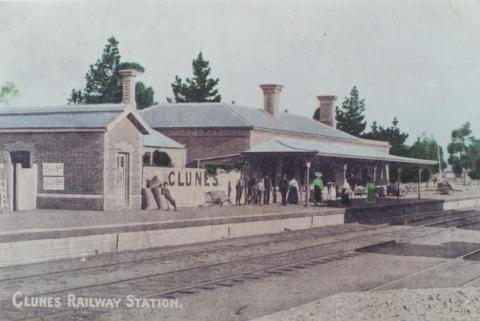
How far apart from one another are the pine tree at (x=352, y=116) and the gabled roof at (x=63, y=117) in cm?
6501

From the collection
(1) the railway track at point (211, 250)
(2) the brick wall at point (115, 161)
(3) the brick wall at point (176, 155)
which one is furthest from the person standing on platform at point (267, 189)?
(2) the brick wall at point (115, 161)

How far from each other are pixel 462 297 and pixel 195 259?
5871mm

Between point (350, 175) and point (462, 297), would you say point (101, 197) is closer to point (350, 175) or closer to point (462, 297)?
point (462, 297)

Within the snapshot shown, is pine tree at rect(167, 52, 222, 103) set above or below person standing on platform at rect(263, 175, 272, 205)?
above

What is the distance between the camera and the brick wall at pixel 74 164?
20125mm

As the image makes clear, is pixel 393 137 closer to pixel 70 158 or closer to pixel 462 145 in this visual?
pixel 462 145

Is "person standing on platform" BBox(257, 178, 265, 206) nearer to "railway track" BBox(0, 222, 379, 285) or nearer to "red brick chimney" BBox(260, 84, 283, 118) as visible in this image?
"railway track" BBox(0, 222, 379, 285)

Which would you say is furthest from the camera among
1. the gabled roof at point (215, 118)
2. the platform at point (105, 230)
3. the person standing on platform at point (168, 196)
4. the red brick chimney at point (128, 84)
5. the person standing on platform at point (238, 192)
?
the gabled roof at point (215, 118)

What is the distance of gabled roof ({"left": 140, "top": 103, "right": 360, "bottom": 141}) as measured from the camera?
117 feet

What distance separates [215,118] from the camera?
3647 cm

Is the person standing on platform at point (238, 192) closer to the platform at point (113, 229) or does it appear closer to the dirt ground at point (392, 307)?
the platform at point (113, 229)

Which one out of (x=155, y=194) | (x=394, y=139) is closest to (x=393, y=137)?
(x=394, y=139)

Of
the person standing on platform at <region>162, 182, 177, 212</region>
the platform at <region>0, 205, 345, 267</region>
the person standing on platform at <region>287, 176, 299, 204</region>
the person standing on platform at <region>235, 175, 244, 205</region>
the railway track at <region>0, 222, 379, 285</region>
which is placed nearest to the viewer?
the railway track at <region>0, 222, 379, 285</region>

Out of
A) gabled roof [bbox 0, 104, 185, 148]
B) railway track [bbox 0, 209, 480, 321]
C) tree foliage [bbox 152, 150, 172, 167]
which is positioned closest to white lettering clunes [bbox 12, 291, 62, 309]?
railway track [bbox 0, 209, 480, 321]
